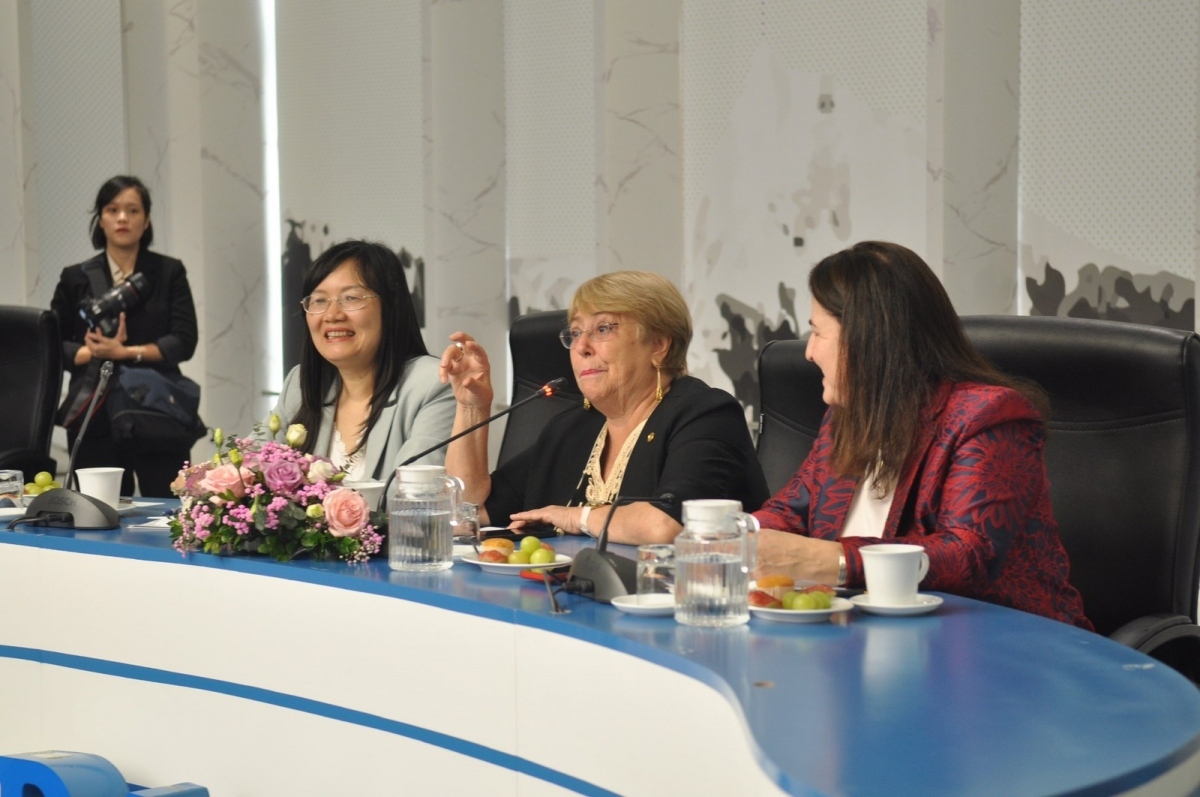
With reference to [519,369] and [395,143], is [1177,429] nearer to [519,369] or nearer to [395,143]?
[519,369]

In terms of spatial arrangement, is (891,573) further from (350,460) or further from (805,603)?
(350,460)

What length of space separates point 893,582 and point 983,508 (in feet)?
1.02

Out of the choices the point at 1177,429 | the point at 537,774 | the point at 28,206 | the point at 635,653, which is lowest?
the point at 537,774

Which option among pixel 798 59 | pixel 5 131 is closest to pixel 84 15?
pixel 5 131

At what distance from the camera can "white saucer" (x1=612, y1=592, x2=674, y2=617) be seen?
5.59 feet

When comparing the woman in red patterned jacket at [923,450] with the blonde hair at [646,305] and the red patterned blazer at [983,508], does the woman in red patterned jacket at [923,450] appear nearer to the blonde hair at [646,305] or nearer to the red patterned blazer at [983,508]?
the red patterned blazer at [983,508]

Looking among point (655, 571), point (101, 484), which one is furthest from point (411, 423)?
point (655, 571)

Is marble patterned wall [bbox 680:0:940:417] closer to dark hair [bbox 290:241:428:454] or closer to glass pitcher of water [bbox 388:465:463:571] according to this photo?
dark hair [bbox 290:241:428:454]

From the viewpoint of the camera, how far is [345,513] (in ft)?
7.04

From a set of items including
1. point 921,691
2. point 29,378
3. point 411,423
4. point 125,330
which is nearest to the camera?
point 921,691

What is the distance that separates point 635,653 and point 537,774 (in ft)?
0.85

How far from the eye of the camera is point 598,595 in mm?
1788

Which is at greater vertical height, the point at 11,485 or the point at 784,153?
the point at 784,153

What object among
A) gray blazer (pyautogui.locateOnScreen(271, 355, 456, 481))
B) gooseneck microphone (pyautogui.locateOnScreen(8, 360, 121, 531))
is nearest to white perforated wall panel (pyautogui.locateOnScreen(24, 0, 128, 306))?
gray blazer (pyautogui.locateOnScreen(271, 355, 456, 481))
